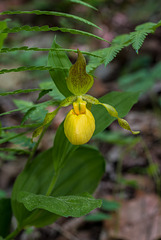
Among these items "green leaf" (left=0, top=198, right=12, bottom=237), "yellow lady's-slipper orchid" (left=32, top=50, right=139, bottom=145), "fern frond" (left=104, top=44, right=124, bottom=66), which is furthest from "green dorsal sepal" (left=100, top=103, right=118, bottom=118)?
"green leaf" (left=0, top=198, right=12, bottom=237)

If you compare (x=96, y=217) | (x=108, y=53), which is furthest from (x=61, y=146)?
(x=96, y=217)

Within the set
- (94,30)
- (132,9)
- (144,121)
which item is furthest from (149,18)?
(144,121)

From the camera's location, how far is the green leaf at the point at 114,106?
4.06ft

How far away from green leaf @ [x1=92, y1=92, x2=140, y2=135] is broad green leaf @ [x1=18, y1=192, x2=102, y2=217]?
12.9 inches

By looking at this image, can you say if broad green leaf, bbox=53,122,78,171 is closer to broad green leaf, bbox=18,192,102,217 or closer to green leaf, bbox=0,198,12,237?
broad green leaf, bbox=18,192,102,217

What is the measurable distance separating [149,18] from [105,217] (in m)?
4.29

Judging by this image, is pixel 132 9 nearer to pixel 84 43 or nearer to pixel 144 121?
pixel 84 43

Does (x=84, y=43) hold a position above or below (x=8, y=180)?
above

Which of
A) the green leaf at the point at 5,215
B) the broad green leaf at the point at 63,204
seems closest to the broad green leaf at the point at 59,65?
the broad green leaf at the point at 63,204

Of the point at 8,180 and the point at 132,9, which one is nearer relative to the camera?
the point at 8,180

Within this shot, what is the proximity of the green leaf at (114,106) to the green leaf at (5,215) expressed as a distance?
0.62 m

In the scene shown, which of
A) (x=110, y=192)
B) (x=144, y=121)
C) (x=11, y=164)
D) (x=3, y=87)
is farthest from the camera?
(x=3, y=87)

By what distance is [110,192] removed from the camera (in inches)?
95.9

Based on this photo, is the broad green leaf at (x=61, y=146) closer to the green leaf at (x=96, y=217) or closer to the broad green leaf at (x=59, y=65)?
the broad green leaf at (x=59, y=65)
